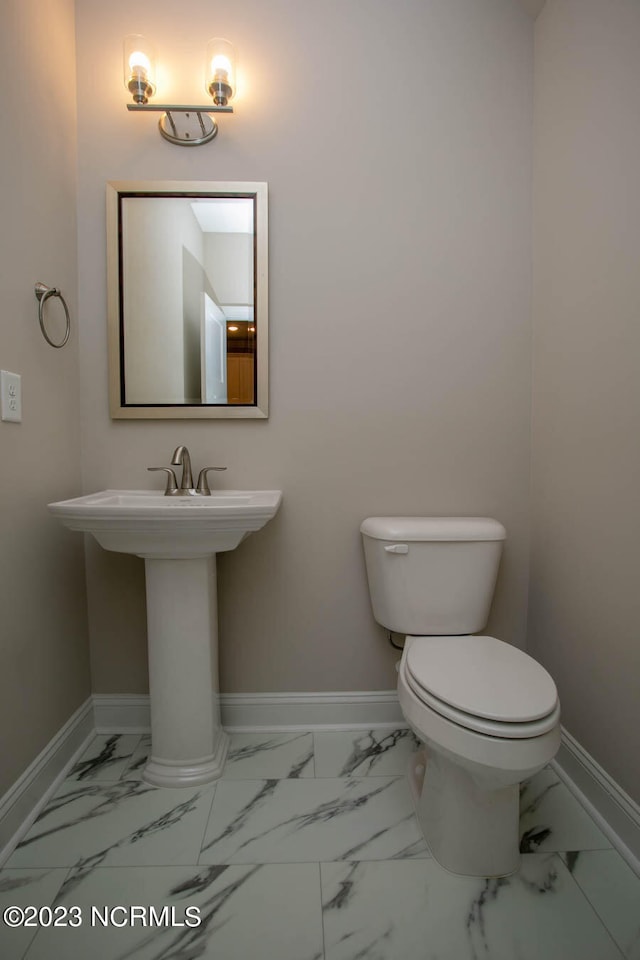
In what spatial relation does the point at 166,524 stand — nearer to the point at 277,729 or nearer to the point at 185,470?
the point at 185,470

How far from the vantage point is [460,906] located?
3.26 ft

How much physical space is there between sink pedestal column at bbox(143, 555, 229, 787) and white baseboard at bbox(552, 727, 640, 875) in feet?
3.32

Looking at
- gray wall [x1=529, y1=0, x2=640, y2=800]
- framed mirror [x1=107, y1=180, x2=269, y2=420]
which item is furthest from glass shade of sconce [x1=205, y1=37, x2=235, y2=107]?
gray wall [x1=529, y1=0, x2=640, y2=800]

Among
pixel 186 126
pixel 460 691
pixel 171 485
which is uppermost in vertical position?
pixel 186 126

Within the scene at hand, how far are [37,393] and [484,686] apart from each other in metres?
1.37

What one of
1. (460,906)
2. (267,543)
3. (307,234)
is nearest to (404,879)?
(460,906)

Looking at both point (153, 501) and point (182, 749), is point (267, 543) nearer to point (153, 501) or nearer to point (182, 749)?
point (153, 501)

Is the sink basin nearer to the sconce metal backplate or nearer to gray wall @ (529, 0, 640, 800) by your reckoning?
gray wall @ (529, 0, 640, 800)

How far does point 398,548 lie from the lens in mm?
1407

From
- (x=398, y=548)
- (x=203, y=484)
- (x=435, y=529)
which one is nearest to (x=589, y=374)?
(x=435, y=529)

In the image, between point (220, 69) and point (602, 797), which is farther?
point (220, 69)

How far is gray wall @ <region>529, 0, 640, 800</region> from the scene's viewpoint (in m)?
1.15

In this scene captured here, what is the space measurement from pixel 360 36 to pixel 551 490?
1.58m

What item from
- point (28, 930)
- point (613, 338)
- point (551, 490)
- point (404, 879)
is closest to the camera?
point (28, 930)
